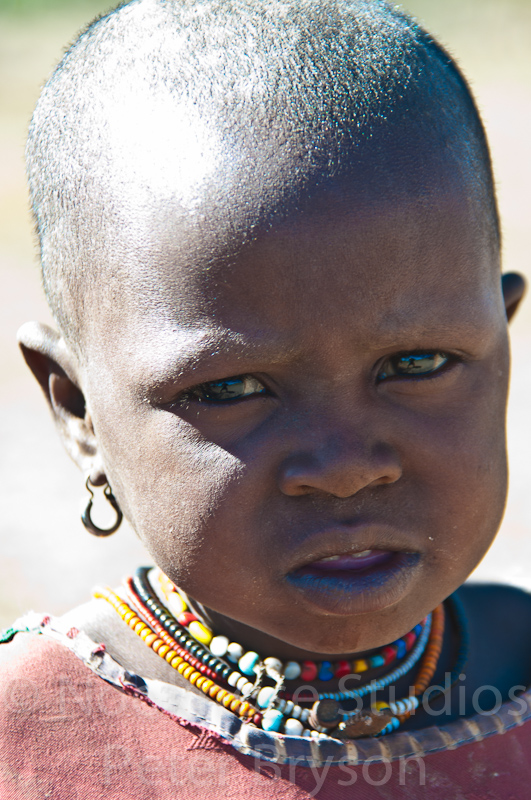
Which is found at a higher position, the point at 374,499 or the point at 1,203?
the point at 1,203

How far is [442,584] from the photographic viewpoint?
4.79ft

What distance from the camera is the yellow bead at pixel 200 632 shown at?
63.9 inches

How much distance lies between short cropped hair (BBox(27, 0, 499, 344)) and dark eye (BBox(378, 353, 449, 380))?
0.76 feet

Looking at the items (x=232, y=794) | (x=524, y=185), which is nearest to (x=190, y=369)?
(x=232, y=794)

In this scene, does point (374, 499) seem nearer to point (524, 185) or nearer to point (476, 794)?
point (476, 794)

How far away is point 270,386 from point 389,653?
631 millimetres

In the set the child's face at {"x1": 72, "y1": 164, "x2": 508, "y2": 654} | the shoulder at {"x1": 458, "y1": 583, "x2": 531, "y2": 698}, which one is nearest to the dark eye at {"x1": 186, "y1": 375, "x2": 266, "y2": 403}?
the child's face at {"x1": 72, "y1": 164, "x2": 508, "y2": 654}

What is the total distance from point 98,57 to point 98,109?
0.44 feet

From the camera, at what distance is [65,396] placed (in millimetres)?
1671

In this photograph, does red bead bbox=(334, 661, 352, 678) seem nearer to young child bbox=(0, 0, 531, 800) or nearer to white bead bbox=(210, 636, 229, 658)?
young child bbox=(0, 0, 531, 800)

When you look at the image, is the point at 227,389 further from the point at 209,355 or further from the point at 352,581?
the point at 352,581

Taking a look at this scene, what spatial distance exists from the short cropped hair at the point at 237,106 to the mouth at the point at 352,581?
1.67 ft

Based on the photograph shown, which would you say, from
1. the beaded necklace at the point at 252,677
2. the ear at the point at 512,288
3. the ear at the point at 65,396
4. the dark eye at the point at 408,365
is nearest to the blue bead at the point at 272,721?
the beaded necklace at the point at 252,677

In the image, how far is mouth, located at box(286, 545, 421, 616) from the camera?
1.35 m
